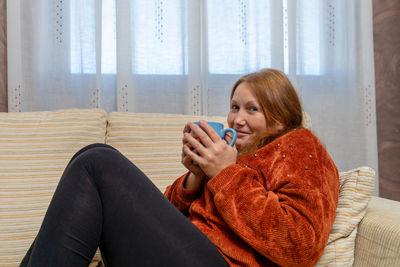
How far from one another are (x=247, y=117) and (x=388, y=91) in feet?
4.17

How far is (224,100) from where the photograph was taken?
1.71 meters

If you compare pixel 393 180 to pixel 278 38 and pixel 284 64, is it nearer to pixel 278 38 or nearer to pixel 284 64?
pixel 284 64

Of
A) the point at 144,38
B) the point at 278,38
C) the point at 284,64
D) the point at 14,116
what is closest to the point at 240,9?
the point at 278,38

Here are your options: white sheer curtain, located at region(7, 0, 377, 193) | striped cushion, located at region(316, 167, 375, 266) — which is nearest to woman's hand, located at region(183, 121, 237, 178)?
striped cushion, located at region(316, 167, 375, 266)

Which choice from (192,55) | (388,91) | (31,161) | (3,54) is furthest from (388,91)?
(3,54)

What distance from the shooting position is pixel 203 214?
2.70ft

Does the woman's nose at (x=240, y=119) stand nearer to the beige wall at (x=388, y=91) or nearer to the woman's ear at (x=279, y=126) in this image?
the woman's ear at (x=279, y=126)

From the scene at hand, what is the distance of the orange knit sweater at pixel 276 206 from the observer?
688 millimetres

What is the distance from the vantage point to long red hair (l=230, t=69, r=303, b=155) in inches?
35.9

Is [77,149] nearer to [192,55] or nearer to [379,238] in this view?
[192,55]

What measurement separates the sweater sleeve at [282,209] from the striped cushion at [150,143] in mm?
597

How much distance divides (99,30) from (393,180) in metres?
1.70

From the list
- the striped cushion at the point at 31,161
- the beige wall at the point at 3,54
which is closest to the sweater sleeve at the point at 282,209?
the striped cushion at the point at 31,161

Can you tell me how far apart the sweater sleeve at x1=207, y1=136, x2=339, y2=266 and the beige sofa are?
0.14 m
